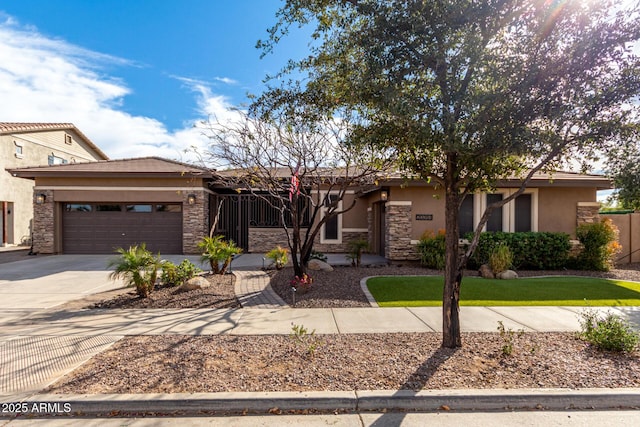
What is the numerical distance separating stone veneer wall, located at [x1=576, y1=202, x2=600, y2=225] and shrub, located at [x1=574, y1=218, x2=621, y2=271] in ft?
2.47

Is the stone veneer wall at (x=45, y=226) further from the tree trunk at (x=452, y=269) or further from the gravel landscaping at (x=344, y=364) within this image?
the tree trunk at (x=452, y=269)

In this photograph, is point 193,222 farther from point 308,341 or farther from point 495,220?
point 495,220

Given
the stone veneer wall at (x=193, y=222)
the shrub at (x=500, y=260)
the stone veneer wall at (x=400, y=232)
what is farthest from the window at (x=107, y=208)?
the shrub at (x=500, y=260)

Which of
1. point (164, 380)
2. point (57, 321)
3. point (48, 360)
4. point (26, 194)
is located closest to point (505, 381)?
point (164, 380)

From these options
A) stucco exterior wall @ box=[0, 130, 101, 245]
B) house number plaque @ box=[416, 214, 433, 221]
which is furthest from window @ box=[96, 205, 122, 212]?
house number plaque @ box=[416, 214, 433, 221]

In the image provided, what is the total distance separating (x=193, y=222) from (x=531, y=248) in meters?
13.7

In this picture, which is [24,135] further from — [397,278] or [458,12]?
[458,12]

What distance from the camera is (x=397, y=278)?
9.66m

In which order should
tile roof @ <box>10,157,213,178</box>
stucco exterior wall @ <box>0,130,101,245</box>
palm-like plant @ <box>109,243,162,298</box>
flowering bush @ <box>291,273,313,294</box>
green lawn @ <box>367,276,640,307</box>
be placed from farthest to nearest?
stucco exterior wall @ <box>0,130,101,245</box> < tile roof @ <box>10,157,213,178</box> < flowering bush @ <box>291,273,313,294</box> < green lawn @ <box>367,276,640,307</box> < palm-like plant @ <box>109,243,162,298</box>

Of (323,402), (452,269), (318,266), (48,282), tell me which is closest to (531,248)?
(318,266)

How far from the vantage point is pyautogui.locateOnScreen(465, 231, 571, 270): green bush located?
11.4 metres

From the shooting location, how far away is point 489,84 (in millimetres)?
4504

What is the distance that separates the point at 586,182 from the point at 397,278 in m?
8.52

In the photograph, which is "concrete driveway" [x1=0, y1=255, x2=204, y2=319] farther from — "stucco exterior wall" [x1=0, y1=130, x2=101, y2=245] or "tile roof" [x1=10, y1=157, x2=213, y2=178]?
"stucco exterior wall" [x1=0, y1=130, x2=101, y2=245]
